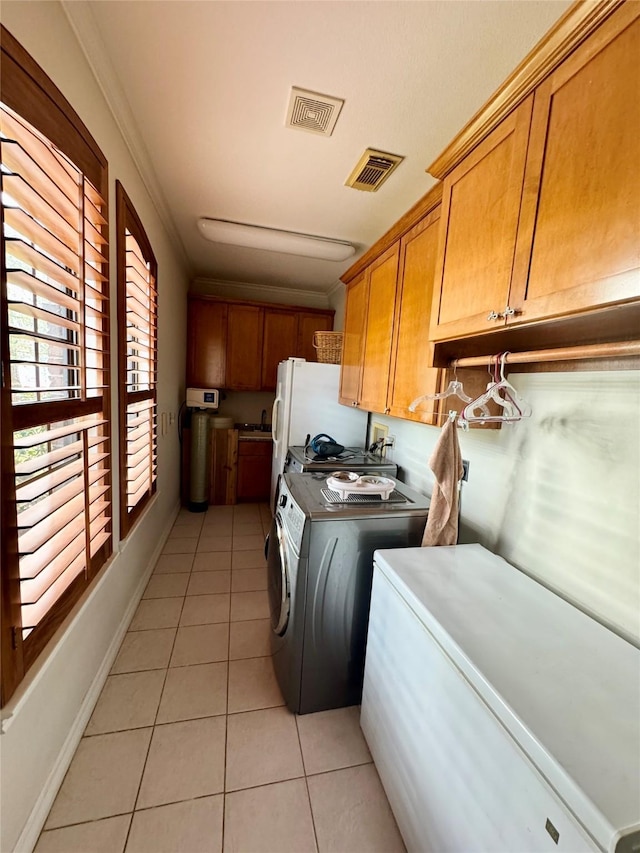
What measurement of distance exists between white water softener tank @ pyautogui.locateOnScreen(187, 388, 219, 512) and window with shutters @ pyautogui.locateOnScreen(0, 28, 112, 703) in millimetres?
2222

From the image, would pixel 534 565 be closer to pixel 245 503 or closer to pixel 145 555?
pixel 145 555

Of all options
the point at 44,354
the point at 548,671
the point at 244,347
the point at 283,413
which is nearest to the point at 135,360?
the point at 44,354

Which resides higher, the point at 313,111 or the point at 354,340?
the point at 313,111

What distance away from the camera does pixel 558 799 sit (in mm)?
565

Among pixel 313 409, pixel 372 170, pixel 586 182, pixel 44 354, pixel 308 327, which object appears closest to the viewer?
pixel 586 182

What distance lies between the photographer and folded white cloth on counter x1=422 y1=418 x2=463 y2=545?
1.35 m

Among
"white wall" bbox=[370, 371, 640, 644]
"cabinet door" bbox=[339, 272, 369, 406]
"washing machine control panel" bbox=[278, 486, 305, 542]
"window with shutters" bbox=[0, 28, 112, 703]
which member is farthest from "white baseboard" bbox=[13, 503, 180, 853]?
"cabinet door" bbox=[339, 272, 369, 406]

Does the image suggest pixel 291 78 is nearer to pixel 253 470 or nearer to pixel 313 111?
pixel 313 111

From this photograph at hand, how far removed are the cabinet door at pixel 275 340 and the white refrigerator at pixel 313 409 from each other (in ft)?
4.04

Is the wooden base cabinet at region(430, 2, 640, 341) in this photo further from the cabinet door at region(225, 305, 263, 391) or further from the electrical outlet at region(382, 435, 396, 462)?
the cabinet door at region(225, 305, 263, 391)

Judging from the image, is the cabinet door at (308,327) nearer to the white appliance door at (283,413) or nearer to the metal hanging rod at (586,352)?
the white appliance door at (283,413)

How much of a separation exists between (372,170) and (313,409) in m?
1.64

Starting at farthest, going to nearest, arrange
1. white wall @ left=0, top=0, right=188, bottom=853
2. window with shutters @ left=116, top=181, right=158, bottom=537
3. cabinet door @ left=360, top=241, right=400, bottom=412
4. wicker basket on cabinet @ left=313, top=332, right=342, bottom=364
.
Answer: wicker basket on cabinet @ left=313, top=332, right=342, bottom=364, cabinet door @ left=360, top=241, right=400, bottom=412, window with shutters @ left=116, top=181, right=158, bottom=537, white wall @ left=0, top=0, right=188, bottom=853

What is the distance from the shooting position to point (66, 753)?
1.22m
